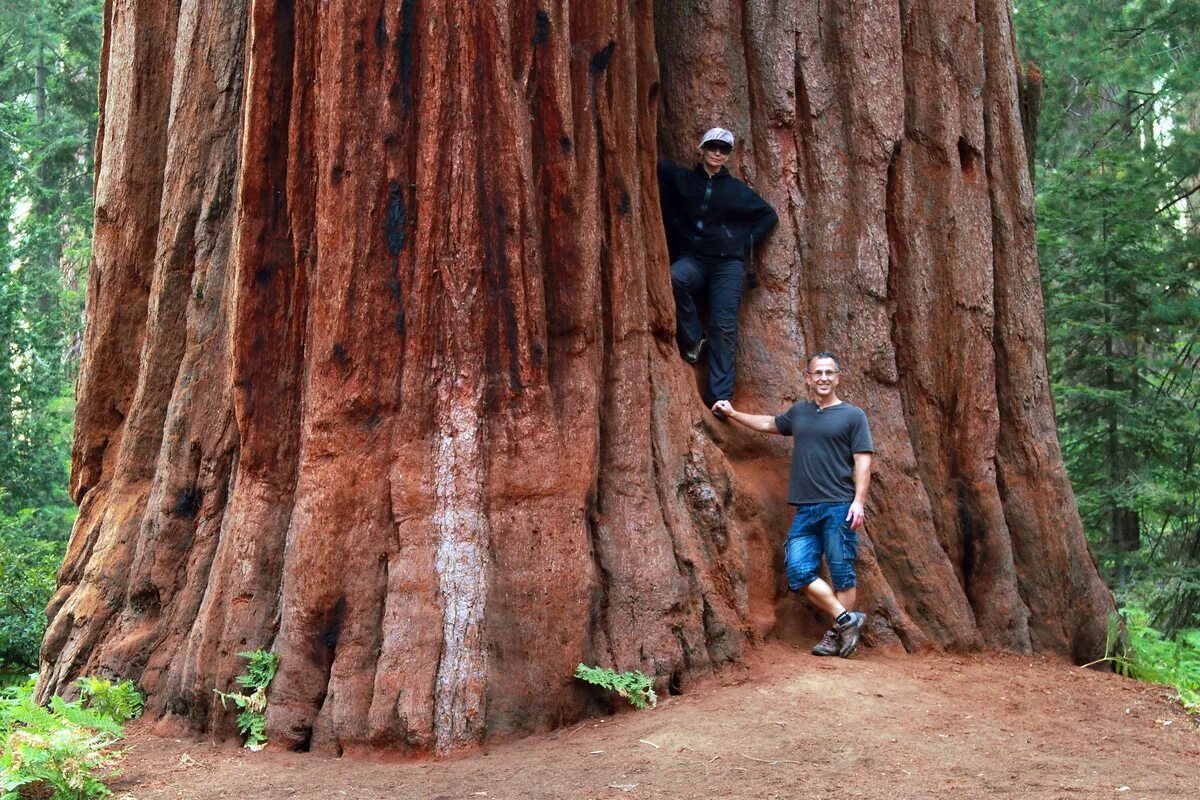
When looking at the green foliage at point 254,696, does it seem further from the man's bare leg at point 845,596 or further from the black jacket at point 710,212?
the black jacket at point 710,212

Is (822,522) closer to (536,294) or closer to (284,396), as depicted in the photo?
(536,294)

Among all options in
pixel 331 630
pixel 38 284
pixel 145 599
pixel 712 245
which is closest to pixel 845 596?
pixel 712 245

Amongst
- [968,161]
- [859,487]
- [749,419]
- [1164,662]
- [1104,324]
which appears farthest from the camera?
[1104,324]

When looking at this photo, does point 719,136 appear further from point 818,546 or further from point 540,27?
point 818,546

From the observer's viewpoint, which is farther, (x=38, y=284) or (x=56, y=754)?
(x=38, y=284)

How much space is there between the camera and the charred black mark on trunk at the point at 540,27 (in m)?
5.88

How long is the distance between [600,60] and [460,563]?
273cm

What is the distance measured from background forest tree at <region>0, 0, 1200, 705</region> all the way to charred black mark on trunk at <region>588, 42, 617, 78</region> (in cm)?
696

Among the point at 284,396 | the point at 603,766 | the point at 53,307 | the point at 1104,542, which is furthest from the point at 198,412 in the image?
the point at 53,307

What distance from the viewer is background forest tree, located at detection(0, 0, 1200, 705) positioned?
1289 cm

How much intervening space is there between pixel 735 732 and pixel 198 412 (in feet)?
11.1

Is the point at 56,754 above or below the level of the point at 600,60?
below

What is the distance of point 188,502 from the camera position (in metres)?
6.47

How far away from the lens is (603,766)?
16.2 ft
